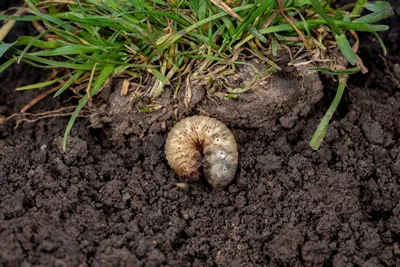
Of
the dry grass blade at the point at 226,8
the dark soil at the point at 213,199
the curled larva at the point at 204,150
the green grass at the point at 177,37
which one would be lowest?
the dark soil at the point at 213,199

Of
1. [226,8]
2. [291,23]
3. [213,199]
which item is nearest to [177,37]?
[226,8]

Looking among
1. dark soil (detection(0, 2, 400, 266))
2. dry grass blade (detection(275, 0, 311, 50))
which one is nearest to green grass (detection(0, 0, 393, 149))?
dry grass blade (detection(275, 0, 311, 50))

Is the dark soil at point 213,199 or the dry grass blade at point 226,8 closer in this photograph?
the dark soil at point 213,199

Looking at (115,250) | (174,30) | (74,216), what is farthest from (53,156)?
(174,30)

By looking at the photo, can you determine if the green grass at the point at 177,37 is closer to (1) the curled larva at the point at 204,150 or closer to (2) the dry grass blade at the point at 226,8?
(2) the dry grass blade at the point at 226,8

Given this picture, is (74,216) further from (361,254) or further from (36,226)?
(361,254)

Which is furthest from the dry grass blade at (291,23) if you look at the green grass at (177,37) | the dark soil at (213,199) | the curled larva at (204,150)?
the curled larva at (204,150)

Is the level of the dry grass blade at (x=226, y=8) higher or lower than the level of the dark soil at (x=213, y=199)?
higher

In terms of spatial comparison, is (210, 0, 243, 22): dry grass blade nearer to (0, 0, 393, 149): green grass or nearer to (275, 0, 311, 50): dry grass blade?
(0, 0, 393, 149): green grass
